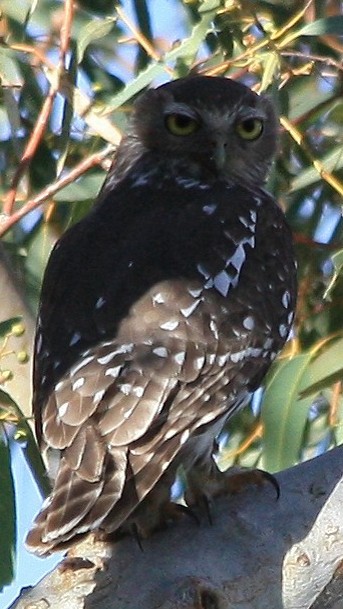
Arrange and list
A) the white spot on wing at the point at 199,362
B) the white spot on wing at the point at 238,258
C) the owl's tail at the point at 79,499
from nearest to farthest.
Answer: the owl's tail at the point at 79,499 → the white spot on wing at the point at 199,362 → the white spot on wing at the point at 238,258

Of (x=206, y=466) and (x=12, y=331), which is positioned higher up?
(x=12, y=331)

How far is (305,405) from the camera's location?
381cm

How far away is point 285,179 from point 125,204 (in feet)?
2.19

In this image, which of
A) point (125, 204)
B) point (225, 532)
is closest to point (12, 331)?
point (125, 204)

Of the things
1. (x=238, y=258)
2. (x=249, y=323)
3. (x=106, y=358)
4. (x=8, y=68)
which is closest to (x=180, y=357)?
(x=106, y=358)

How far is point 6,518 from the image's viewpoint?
333cm

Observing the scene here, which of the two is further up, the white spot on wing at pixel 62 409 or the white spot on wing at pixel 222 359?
the white spot on wing at pixel 62 409

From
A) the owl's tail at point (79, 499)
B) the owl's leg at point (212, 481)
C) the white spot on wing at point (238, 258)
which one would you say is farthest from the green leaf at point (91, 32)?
the owl's tail at point (79, 499)

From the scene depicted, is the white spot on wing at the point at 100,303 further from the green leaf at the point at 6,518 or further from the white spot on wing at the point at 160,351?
the green leaf at the point at 6,518

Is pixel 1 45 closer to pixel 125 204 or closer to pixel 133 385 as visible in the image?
pixel 125 204

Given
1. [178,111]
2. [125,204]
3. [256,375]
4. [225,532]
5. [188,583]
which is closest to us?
[188,583]

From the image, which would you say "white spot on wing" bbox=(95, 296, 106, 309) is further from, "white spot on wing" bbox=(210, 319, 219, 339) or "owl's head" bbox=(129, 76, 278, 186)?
"owl's head" bbox=(129, 76, 278, 186)

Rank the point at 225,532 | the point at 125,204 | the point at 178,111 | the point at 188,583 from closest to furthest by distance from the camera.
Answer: the point at 188,583 < the point at 225,532 < the point at 125,204 < the point at 178,111

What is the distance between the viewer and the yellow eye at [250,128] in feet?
13.0
